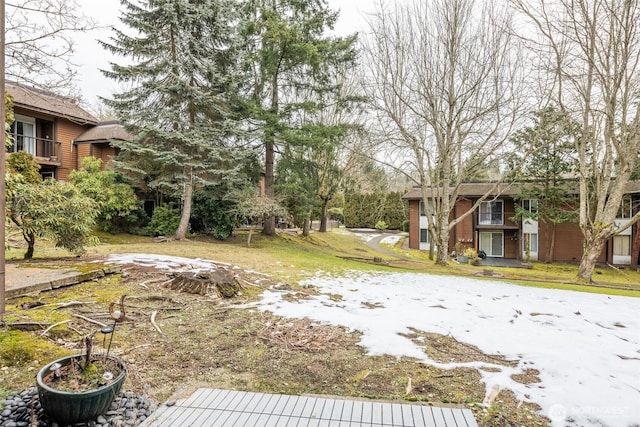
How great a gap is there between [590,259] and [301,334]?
1314 cm

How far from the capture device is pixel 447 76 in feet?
44.4

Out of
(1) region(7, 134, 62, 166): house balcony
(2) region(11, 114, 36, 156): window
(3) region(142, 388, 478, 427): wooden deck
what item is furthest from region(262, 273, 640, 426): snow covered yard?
(2) region(11, 114, 36, 156): window

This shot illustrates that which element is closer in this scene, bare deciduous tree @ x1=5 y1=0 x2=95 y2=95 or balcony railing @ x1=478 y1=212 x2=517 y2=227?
bare deciduous tree @ x1=5 y1=0 x2=95 y2=95

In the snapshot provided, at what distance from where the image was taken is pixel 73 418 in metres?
2.47

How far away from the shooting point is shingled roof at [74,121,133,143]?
1752cm

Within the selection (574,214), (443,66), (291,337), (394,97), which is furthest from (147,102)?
(574,214)

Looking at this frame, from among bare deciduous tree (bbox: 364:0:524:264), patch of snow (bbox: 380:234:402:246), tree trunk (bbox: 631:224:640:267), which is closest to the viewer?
bare deciduous tree (bbox: 364:0:524:264)

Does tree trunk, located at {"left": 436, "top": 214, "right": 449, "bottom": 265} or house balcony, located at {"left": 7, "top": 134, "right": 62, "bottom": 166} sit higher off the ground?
house balcony, located at {"left": 7, "top": 134, "right": 62, "bottom": 166}

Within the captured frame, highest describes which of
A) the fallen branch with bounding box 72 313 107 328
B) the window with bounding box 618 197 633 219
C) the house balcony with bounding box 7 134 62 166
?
the house balcony with bounding box 7 134 62 166

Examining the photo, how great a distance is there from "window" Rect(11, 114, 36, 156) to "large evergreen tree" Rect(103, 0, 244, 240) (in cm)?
576

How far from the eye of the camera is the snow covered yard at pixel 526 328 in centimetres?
320

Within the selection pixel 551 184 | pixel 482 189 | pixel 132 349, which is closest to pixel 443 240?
pixel 482 189

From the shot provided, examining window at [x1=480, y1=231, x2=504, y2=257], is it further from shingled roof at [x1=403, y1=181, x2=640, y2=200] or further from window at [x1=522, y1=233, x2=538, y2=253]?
shingled roof at [x1=403, y1=181, x2=640, y2=200]

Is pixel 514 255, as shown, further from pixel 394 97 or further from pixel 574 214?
pixel 394 97
